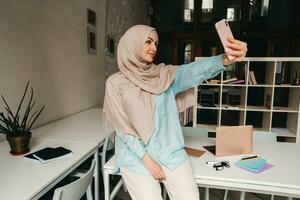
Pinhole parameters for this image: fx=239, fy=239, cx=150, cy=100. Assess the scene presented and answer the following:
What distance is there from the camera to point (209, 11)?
193 inches

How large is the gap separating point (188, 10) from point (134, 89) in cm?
417

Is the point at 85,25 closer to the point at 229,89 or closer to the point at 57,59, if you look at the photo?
the point at 57,59

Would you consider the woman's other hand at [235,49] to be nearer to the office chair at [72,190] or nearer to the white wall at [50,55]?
the office chair at [72,190]

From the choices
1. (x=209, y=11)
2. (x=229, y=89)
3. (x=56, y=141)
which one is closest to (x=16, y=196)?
(x=56, y=141)

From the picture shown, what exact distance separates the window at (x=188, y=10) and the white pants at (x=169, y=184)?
14.0 feet

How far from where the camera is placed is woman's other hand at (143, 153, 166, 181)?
1.28 metres

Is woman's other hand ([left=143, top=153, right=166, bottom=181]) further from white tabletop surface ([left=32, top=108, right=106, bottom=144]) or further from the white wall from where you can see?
the white wall

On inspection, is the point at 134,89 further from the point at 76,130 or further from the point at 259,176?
the point at 76,130

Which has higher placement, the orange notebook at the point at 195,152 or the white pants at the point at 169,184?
the orange notebook at the point at 195,152

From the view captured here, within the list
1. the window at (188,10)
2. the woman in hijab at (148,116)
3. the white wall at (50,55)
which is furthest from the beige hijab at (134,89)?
the window at (188,10)

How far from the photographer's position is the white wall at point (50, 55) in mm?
1802

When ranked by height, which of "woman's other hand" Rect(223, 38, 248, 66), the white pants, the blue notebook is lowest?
the white pants

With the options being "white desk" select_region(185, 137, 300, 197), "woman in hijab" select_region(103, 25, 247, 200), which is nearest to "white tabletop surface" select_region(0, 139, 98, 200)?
"woman in hijab" select_region(103, 25, 247, 200)

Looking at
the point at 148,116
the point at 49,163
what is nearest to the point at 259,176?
the point at 148,116
